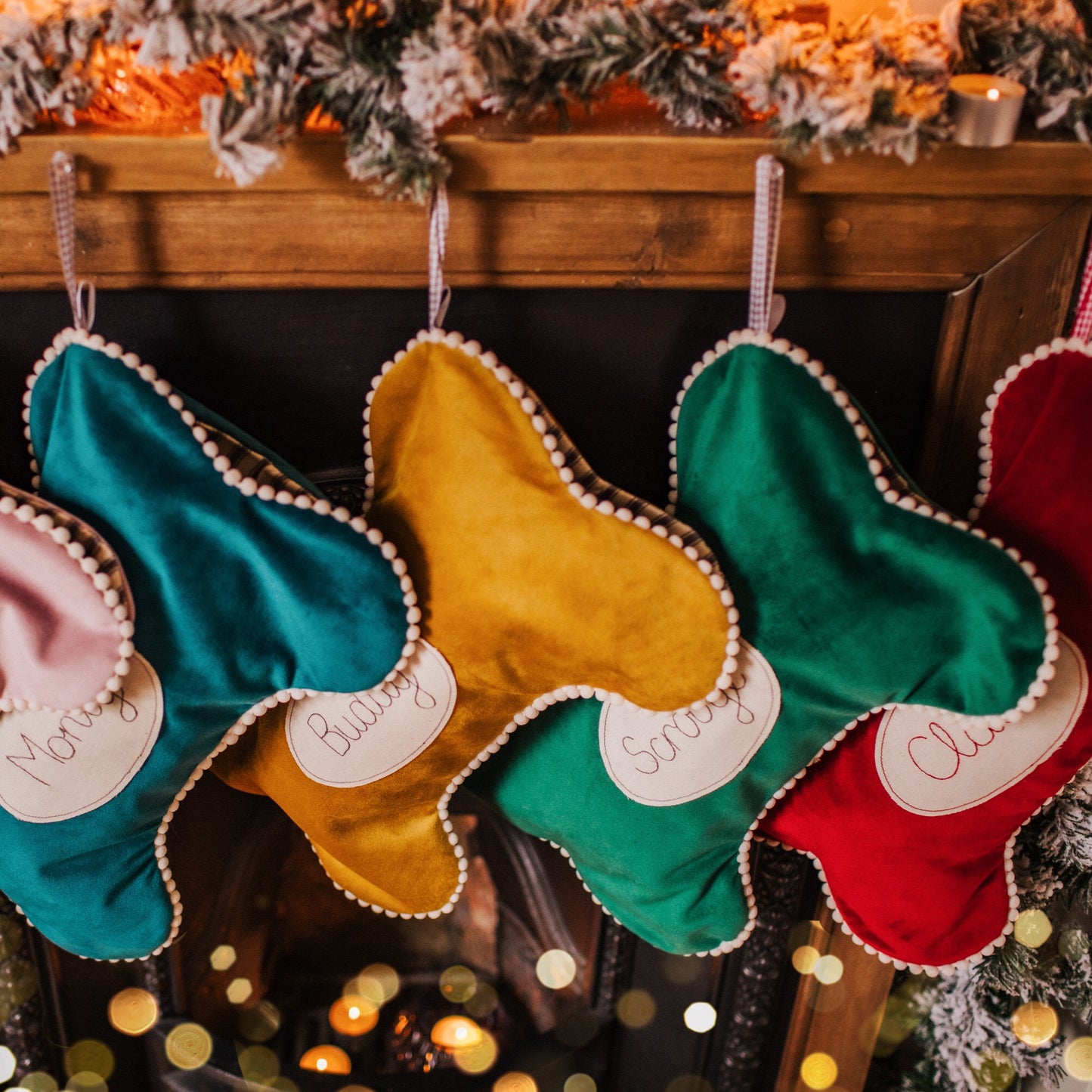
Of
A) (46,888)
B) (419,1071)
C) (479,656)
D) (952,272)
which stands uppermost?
(952,272)

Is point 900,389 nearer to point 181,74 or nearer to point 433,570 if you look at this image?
point 433,570

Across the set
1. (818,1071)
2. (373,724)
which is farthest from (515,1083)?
(373,724)

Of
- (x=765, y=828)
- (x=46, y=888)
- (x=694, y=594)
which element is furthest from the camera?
(x=765, y=828)

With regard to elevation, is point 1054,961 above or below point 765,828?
below

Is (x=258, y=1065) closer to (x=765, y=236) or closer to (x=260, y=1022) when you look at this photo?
(x=260, y=1022)

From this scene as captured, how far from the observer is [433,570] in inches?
28.7

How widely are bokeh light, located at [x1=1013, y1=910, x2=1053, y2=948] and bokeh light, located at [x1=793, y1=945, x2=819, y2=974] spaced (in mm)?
248

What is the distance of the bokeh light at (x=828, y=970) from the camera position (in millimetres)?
1166

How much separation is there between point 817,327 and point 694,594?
254 mm

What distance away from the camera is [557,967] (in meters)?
1.34

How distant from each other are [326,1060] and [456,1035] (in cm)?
18

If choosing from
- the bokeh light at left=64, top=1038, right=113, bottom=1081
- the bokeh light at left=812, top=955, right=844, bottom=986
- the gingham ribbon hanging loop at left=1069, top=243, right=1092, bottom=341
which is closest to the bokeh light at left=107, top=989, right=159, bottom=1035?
the bokeh light at left=64, top=1038, right=113, bottom=1081

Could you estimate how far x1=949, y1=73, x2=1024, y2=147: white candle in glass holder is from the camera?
0.63 metres

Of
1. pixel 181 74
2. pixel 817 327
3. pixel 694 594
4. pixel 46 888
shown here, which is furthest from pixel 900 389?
pixel 46 888
